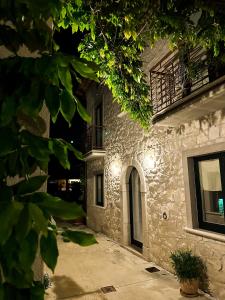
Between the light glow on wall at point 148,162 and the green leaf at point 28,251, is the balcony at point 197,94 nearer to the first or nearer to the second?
the light glow on wall at point 148,162

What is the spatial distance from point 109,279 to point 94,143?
6725 mm

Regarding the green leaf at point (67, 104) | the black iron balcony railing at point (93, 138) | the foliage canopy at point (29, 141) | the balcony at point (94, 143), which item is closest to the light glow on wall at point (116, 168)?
the balcony at point (94, 143)

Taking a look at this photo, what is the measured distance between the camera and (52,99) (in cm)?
75

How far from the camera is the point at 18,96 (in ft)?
2.46

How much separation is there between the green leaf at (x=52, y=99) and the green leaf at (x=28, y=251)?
379 millimetres

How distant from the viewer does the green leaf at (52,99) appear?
2.45 feet

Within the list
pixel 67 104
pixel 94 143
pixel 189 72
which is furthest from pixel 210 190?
pixel 94 143

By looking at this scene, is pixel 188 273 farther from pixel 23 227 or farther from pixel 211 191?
pixel 23 227

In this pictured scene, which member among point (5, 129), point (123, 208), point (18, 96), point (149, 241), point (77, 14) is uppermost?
point (77, 14)

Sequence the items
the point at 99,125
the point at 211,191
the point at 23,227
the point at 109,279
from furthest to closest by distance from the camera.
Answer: the point at 99,125 → the point at 109,279 → the point at 211,191 → the point at 23,227

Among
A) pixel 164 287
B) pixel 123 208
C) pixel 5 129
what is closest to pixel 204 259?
pixel 164 287

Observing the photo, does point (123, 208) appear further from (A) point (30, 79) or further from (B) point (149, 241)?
(A) point (30, 79)

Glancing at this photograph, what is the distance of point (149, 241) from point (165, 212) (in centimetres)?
109

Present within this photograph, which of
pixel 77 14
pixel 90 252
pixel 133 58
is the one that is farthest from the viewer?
pixel 90 252
